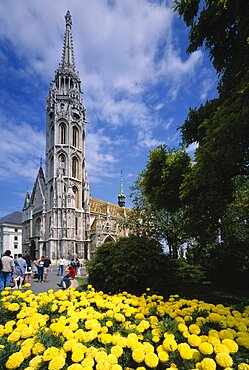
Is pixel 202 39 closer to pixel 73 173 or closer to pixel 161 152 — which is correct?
pixel 161 152

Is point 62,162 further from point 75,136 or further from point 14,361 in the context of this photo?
point 14,361

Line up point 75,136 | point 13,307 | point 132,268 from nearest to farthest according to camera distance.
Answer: point 13,307
point 132,268
point 75,136

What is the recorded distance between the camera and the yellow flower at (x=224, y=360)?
86.6 inches

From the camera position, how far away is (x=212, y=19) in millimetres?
7547

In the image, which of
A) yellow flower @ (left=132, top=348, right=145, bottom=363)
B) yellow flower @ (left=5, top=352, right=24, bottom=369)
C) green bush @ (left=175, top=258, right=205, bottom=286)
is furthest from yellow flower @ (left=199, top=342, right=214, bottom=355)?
green bush @ (left=175, top=258, right=205, bottom=286)

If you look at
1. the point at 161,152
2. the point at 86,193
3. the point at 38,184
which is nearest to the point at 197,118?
the point at 161,152

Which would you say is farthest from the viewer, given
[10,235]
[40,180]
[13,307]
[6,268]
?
[10,235]

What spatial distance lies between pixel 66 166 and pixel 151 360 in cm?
4458

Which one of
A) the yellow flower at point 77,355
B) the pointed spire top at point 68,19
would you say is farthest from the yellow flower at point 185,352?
the pointed spire top at point 68,19

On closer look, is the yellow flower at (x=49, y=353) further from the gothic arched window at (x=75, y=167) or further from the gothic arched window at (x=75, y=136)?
the gothic arched window at (x=75, y=136)

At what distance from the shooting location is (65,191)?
142 ft

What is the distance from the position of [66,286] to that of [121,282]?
6.29 metres

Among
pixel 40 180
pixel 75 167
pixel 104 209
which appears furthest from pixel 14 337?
pixel 104 209

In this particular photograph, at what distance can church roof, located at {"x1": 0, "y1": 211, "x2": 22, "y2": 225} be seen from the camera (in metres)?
74.8
